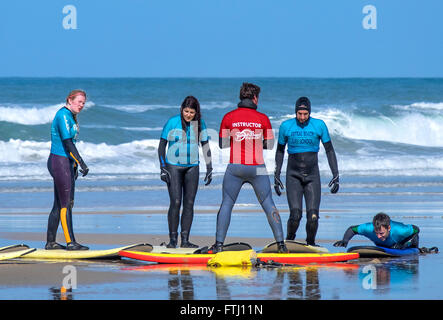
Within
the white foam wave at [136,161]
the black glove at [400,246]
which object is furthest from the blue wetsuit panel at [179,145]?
the white foam wave at [136,161]

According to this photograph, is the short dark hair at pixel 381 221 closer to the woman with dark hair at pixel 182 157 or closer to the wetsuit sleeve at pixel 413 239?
the wetsuit sleeve at pixel 413 239

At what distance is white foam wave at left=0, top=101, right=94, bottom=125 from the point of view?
3806 centimetres

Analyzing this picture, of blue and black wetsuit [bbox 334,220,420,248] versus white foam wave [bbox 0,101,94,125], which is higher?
white foam wave [bbox 0,101,94,125]

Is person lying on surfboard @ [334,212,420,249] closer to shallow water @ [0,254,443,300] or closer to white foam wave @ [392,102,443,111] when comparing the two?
shallow water @ [0,254,443,300]

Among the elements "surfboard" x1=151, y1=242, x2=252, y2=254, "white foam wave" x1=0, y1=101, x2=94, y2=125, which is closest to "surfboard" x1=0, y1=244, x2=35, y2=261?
"surfboard" x1=151, y1=242, x2=252, y2=254

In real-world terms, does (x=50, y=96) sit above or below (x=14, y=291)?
above

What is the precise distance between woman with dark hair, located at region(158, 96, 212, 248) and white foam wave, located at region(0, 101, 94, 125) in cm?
2859

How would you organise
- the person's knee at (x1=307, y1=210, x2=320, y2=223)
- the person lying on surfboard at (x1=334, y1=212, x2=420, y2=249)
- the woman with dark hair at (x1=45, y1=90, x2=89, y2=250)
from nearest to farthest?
the person lying on surfboard at (x1=334, y1=212, x2=420, y2=249) < the woman with dark hair at (x1=45, y1=90, x2=89, y2=250) < the person's knee at (x1=307, y1=210, x2=320, y2=223)
